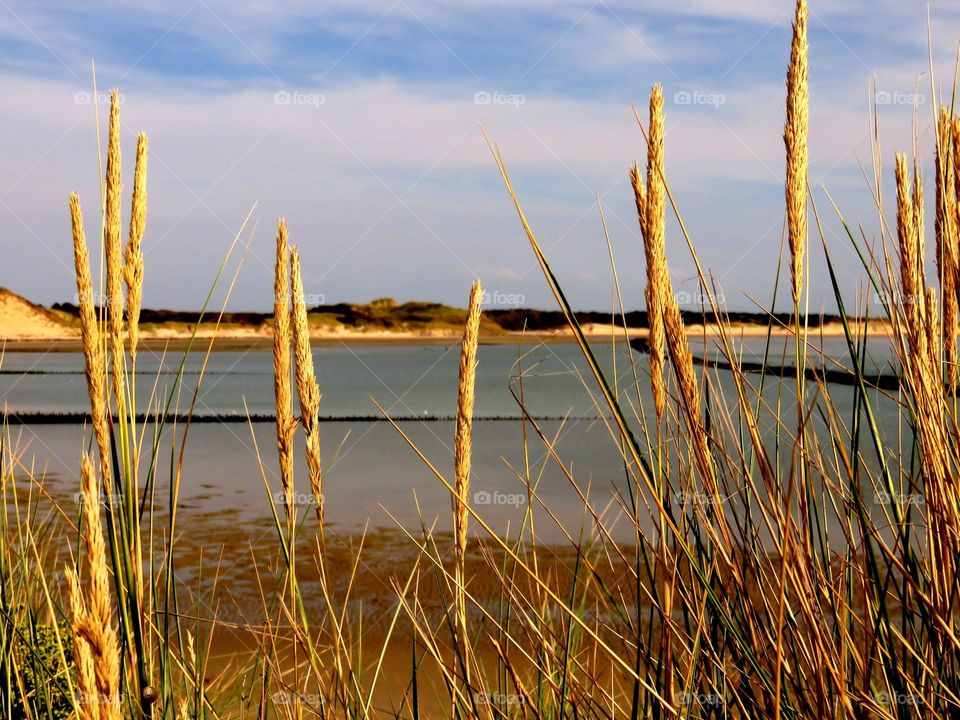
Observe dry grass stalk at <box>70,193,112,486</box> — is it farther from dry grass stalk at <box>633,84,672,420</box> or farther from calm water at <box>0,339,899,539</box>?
dry grass stalk at <box>633,84,672,420</box>

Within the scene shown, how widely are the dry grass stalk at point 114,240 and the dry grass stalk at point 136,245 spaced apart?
2 cm

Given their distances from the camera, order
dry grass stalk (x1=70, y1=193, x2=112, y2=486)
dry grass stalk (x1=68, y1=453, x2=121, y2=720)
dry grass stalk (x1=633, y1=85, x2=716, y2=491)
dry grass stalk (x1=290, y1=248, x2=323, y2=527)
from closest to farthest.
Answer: dry grass stalk (x1=68, y1=453, x2=121, y2=720) → dry grass stalk (x1=633, y1=85, x2=716, y2=491) → dry grass stalk (x1=290, y1=248, x2=323, y2=527) → dry grass stalk (x1=70, y1=193, x2=112, y2=486)

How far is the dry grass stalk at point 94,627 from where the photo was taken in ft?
2.54

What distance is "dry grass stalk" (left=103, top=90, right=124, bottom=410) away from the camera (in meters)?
1.67

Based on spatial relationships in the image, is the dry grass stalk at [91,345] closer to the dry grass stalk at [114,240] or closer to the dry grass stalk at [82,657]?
the dry grass stalk at [114,240]

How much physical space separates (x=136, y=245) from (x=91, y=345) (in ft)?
0.68

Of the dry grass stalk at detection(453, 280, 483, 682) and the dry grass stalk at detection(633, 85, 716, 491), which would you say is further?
the dry grass stalk at detection(453, 280, 483, 682)

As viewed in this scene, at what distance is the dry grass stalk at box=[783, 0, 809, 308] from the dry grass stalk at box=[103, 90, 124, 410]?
3.84 ft

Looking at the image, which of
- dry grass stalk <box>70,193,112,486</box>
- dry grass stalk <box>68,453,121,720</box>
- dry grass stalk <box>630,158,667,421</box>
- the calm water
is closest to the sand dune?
the calm water

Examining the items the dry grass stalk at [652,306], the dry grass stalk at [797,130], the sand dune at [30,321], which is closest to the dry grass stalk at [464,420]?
the dry grass stalk at [652,306]

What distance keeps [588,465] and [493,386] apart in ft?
51.8

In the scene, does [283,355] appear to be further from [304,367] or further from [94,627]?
[94,627]

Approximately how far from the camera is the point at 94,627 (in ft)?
2.59

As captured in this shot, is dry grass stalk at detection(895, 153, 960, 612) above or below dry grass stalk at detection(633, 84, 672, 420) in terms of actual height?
below
